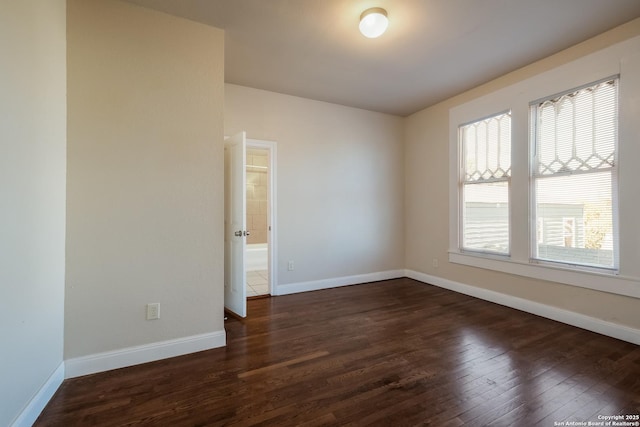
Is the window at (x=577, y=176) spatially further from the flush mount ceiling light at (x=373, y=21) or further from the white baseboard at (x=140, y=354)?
the white baseboard at (x=140, y=354)

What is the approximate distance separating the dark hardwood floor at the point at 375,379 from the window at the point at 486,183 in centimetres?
110

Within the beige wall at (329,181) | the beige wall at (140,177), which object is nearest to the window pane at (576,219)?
the beige wall at (329,181)

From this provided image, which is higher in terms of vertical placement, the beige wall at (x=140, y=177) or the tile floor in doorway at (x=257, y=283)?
the beige wall at (x=140, y=177)

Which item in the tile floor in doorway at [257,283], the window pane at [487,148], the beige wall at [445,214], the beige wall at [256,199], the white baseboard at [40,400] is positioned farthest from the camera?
the beige wall at [256,199]

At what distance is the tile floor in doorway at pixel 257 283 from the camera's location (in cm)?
405

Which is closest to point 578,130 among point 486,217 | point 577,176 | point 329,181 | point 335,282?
point 577,176

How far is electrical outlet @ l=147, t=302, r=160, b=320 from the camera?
2182 millimetres

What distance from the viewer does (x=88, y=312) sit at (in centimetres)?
201

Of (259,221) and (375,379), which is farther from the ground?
(259,221)

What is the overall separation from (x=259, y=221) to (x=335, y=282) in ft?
12.1

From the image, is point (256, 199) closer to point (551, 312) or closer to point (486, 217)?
point (486, 217)

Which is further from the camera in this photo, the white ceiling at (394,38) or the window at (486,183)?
the window at (486,183)

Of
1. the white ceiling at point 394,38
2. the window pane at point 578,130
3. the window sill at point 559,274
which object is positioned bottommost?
the window sill at point 559,274

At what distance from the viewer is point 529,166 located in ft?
10.5
